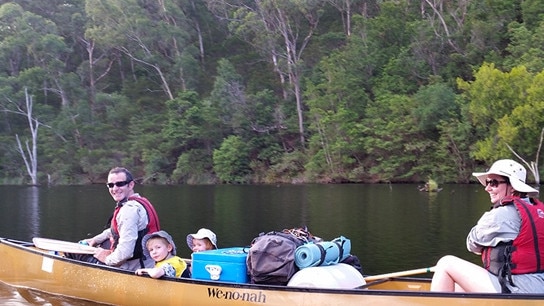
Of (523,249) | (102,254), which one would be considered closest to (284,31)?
(102,254)

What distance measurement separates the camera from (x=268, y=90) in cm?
4509

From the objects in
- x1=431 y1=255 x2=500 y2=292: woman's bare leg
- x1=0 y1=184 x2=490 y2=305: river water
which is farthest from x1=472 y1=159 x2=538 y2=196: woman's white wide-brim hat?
x1=0 y1=184 x2=490 y2=305: river water

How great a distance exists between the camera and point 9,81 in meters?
44.9

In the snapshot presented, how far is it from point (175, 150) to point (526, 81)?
2129 cm

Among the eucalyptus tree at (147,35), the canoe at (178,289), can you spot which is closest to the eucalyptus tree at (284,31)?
the eucalyptus tree at (147,35)

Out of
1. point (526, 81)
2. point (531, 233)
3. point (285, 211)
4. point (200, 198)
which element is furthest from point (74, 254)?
point (526, 81)

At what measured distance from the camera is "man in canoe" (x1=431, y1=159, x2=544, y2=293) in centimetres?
548

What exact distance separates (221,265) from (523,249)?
9.56 feet

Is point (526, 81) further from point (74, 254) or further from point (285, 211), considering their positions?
point (74, 254)

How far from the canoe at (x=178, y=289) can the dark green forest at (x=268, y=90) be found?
86.7 feet

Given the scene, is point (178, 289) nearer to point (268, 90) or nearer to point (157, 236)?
point (157, 236)

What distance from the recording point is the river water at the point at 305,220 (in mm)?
12594

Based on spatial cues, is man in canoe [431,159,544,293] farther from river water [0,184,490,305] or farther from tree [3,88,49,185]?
tree [3,88,49,185]

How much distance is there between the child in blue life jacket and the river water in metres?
1.54
